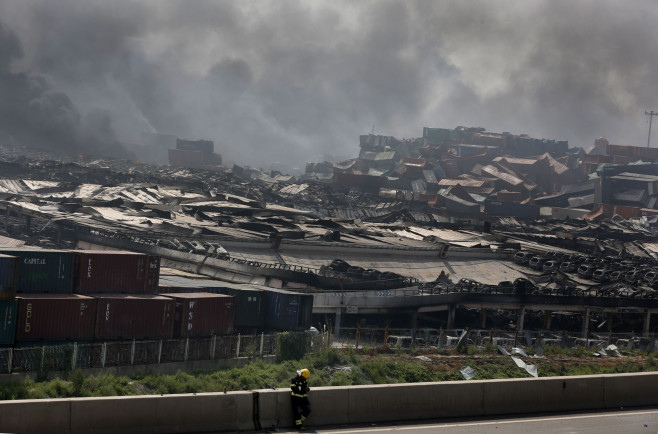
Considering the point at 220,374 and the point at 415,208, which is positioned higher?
the point at 415,208

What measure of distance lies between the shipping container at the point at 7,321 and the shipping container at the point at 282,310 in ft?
43.0

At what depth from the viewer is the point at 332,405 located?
20.3 m

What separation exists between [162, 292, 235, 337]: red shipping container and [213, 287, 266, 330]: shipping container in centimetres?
213

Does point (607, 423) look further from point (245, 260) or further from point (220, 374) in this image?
point (245, 260)

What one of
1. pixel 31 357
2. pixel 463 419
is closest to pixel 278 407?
pixel 463 419

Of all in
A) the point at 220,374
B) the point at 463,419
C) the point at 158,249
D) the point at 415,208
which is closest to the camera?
the point at 463,419

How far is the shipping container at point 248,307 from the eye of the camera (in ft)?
127

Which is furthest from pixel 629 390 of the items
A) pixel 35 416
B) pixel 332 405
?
pixel 35 416

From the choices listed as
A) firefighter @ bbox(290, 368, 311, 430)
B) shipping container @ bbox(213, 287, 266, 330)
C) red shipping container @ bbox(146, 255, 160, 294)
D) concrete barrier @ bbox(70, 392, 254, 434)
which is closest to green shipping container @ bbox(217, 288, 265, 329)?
shipping container @ bbox(213, 287, 266, 330)

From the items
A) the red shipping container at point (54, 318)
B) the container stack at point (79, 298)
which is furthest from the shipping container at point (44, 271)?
the red shipping container at point (54, 318)

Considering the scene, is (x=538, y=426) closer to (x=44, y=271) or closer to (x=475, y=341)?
(x=44, y=271)

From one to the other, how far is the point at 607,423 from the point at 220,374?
41.1 feet

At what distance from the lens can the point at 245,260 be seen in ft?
206

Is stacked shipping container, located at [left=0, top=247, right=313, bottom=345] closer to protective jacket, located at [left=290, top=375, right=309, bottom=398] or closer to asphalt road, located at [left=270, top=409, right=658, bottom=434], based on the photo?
protective jacket, located at [left=290, top=375, right=309, bottom=398]
